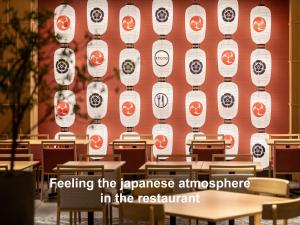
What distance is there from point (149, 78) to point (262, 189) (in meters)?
5.86

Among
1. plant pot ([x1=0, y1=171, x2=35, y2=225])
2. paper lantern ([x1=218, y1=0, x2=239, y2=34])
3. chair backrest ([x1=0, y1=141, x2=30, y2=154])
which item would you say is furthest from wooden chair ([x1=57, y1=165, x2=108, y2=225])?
paper lantern ([x1=218, y1=0, x2=239, y2=34])

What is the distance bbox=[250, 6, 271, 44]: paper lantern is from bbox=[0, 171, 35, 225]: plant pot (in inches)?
339

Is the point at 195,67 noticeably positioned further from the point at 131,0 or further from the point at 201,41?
the point at 131,0

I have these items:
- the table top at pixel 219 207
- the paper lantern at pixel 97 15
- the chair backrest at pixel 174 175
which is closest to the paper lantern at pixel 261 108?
the paper lantern at pixel 97 15

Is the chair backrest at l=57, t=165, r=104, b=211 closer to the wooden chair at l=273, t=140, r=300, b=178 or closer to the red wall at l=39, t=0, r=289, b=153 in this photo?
the wooden chair at l=273, t=140, r=300, b=178

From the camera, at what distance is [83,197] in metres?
5.81

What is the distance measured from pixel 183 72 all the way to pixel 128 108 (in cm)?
114

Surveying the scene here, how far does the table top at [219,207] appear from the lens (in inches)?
153

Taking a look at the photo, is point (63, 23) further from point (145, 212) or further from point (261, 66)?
point (145, 212)

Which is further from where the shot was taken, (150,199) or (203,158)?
(203,158)

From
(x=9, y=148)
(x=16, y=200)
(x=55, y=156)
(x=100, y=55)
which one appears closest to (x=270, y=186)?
(x=16, y=200)

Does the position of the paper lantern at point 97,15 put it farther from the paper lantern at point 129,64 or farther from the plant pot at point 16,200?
the plant pot at point 16,200

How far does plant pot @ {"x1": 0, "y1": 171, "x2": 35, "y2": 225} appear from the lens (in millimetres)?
2580

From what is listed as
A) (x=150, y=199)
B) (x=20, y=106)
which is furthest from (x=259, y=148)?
(x=20, y=106)
